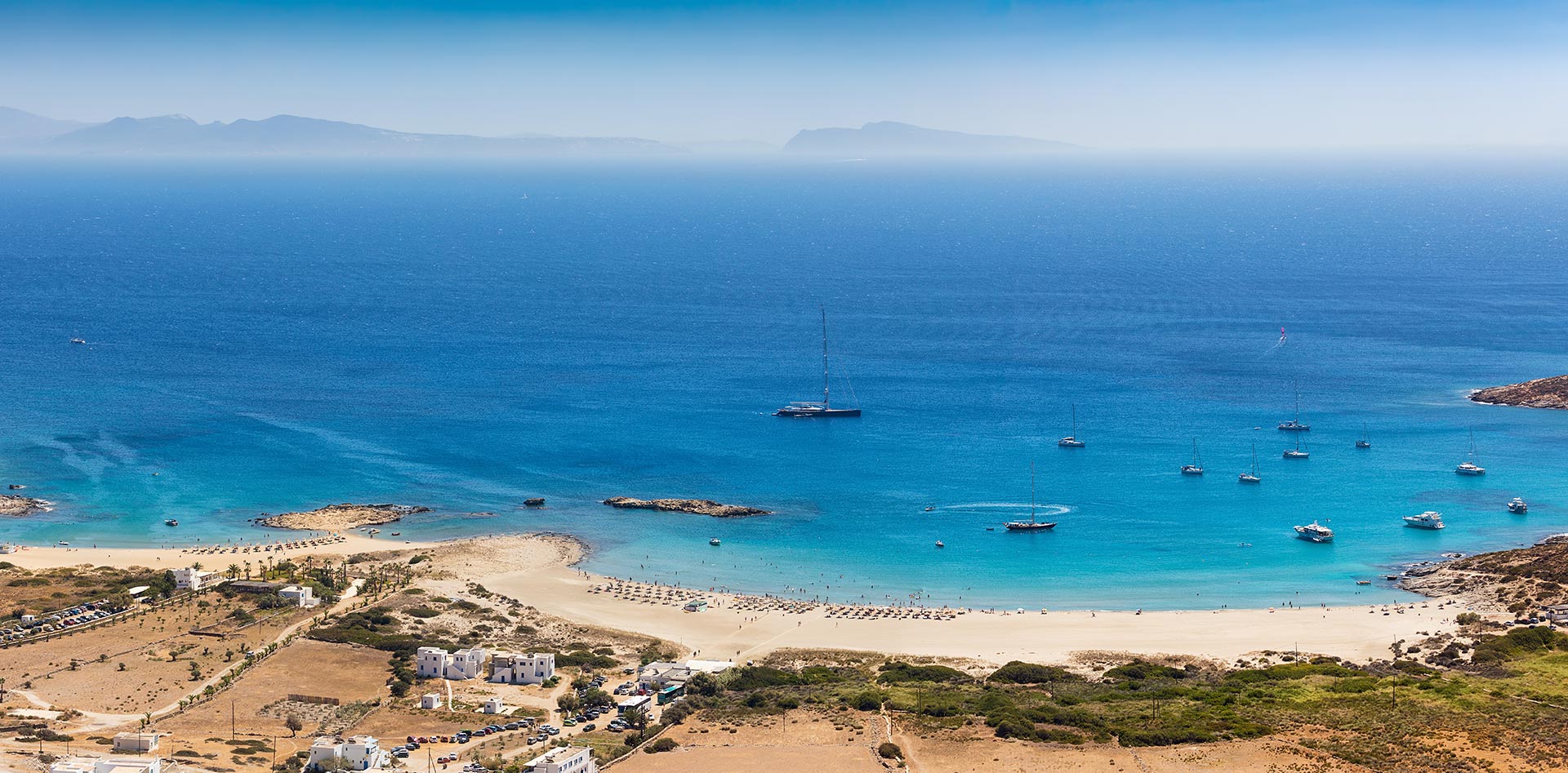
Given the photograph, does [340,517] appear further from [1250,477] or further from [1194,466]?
[1250,477]

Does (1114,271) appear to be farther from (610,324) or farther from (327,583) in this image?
(327,583)

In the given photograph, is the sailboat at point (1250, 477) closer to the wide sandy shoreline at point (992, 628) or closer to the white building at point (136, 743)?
the wide sandy shoreline at point (992, 628)

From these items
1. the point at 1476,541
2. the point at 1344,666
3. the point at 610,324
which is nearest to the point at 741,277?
the point at 610,324

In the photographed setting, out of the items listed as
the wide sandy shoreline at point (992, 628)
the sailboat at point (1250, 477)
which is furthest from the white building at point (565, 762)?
the sailboat at point (1250, 477)

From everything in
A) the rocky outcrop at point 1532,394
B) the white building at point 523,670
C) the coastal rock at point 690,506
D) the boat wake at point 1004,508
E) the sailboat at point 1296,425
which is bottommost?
the white building at point 523,670

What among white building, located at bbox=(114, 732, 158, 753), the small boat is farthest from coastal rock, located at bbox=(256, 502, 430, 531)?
the small boat
